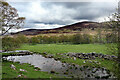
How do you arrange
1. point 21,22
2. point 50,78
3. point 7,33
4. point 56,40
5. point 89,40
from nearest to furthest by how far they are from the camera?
point 50,78 → point 7,33 → point 21,22 → point 89,40 → point 56,40

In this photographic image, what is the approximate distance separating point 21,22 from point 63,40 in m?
67.9

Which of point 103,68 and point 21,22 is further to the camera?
point 21,22

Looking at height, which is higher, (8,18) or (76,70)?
(8,18)

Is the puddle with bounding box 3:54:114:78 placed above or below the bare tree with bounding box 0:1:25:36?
below

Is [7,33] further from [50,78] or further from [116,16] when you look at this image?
[116,16]

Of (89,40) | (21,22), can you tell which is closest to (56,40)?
(89,40)

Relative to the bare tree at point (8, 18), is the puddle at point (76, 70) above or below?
below

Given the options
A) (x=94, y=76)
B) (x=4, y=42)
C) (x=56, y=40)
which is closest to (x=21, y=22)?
(x=4, y=42)

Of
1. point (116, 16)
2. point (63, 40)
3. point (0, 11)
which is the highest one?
point (0, 11)

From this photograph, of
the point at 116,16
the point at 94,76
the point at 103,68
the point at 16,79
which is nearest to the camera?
the point at 116,16

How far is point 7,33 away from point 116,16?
50.4 feet

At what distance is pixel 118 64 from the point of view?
8.77 meters

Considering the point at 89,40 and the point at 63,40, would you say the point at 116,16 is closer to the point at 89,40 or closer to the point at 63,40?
the point at 89,40

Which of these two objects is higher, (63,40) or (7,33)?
(7,33)
